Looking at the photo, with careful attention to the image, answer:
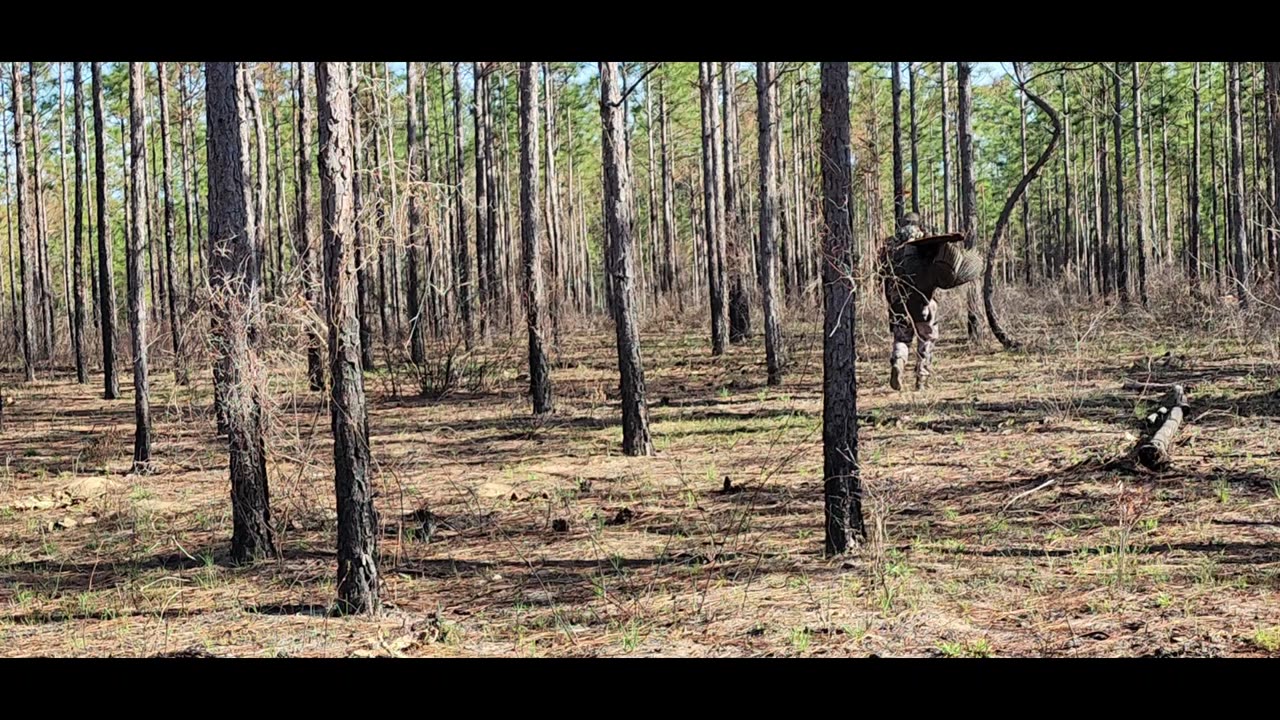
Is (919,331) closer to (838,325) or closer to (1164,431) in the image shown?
(1164,431)

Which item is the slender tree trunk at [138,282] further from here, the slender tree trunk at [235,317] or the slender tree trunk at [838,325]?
the slender tree trunk at [838,325]

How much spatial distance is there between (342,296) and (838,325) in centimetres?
258

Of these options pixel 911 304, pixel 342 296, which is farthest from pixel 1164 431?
pixel 342 296

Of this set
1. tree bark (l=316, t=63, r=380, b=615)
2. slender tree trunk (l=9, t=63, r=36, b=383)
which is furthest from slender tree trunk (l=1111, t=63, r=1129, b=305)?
slender tree trunk (l=9, t=63, r=36, b=383)

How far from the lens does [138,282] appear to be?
11133mm

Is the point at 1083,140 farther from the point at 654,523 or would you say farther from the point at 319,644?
the point at 319,644

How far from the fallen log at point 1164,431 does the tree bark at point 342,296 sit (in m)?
5.29

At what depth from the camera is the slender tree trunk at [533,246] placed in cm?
1247

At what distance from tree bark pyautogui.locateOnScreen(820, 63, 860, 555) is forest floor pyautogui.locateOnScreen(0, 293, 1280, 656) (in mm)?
190

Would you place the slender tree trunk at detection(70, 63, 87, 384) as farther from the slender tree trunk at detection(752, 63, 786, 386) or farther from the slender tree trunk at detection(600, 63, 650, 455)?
the slender tree trunk at detection(600, 63, 650, 455)
